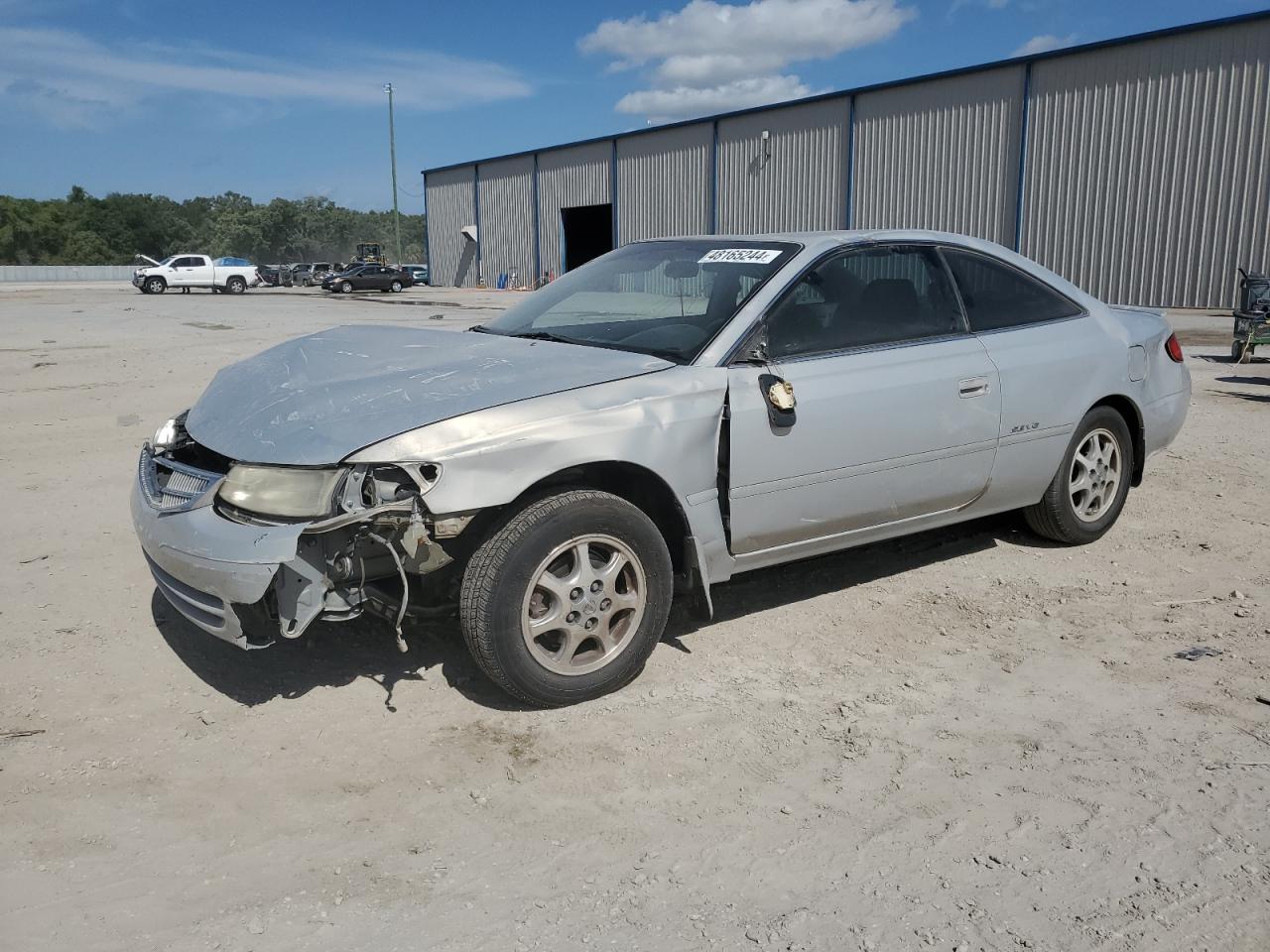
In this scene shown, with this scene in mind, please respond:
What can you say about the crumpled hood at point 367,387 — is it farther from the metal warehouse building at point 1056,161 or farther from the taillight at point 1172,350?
the metal warehouse building at point 1056,161

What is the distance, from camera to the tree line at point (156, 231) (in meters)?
85.9

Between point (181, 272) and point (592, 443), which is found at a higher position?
point (181, 272)

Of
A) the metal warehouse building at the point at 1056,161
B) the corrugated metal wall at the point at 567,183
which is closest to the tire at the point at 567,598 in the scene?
the metal warehouse building at the point at 1056,161

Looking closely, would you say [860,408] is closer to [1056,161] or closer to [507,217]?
[1056,161]

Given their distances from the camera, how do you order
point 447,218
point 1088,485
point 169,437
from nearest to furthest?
1. point 169,437
2. point 1088,485
3. point 447,218

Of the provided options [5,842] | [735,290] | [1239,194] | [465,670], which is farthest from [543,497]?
[1239,194]

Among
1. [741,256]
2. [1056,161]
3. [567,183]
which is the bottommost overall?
[741,256]

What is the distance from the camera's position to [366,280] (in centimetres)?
4694

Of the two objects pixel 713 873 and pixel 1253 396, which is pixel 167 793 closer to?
pixel 713 873

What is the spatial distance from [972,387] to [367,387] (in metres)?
2.55

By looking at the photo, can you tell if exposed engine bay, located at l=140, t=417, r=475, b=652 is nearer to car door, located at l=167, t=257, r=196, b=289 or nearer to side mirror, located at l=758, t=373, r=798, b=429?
side mirror, located at l=758, t=373, r=798, b=429

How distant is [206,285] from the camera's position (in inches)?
1718

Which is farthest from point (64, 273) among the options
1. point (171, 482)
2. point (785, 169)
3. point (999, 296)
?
point (999, 296)

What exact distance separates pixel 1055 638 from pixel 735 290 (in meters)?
1.93
